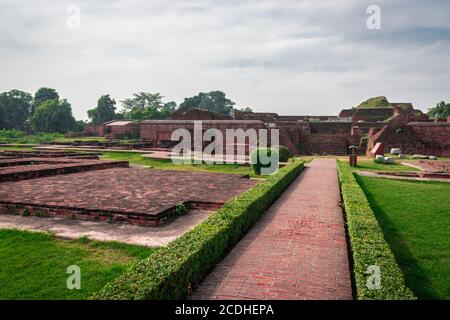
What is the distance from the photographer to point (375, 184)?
9.73 m

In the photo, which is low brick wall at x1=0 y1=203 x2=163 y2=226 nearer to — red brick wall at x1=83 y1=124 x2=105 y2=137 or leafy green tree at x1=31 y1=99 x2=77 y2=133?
red brick wall at x1=83 y1=124 x2=105 y2=137

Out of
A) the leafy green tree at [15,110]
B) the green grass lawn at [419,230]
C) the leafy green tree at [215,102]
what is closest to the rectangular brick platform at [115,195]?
the green grass lawn at [419,230]

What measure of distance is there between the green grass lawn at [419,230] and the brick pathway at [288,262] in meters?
0.71

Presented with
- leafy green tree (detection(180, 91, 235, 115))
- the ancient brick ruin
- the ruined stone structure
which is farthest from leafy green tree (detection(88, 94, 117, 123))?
the ancient brick ruin

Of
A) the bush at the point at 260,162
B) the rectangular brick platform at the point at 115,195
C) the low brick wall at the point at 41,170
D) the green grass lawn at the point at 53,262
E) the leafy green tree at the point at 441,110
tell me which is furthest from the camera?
the leafy green tree at the point at 441,110

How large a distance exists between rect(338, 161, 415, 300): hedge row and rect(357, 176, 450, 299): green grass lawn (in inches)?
18.4

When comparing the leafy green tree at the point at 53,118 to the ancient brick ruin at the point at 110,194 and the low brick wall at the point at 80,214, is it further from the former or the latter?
the low brick wall at the point at 80,214

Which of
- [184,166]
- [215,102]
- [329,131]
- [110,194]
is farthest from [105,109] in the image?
[110,194]

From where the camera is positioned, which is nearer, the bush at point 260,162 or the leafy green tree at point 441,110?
the bush at point 260,162

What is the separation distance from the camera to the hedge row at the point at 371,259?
101 inches

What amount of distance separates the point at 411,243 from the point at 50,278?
4383mm

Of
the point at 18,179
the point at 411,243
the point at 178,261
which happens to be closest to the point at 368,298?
the point at 178,261

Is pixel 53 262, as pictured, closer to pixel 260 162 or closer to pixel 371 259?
pixel 371 259
